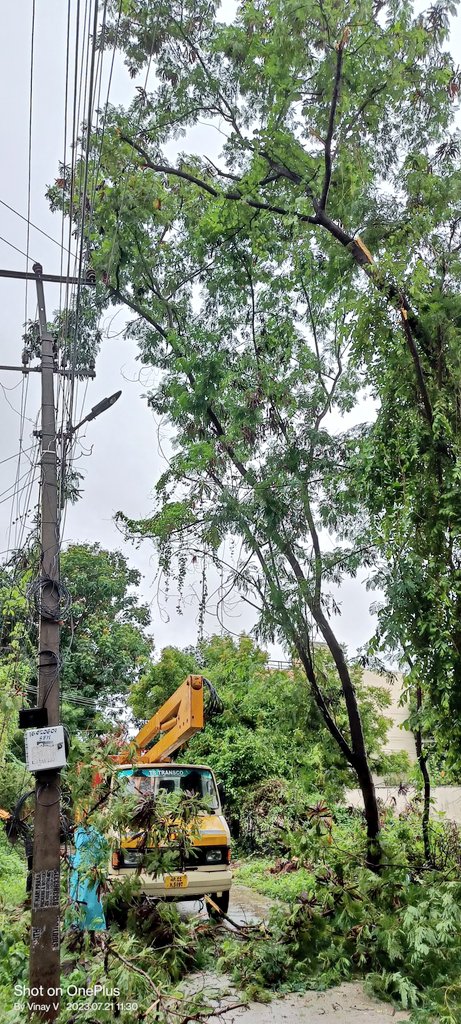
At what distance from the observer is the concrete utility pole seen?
5.31m

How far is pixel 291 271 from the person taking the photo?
26.8 feet

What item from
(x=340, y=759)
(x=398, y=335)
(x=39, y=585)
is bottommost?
(x=340, y=759)

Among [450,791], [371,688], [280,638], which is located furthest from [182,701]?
[450,791]

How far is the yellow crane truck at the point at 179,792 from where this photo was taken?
23.6ft

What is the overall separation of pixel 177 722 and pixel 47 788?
268 cm

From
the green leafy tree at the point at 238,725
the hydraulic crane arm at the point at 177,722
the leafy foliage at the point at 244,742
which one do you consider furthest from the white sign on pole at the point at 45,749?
the leafy foliage at the point at 244,742

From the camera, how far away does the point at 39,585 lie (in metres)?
6.47

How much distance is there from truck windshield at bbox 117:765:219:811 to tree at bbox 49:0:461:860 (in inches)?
86.9

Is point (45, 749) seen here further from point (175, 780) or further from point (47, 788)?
point (175, 780)

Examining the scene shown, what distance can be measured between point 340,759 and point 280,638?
242 cm

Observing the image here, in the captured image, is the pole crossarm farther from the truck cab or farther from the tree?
the truck cab

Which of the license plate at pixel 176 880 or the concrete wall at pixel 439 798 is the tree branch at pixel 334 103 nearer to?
the license plate at pixel 176 880

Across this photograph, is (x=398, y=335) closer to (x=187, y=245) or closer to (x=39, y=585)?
(x=187, y=245)

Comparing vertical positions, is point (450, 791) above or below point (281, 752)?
below
